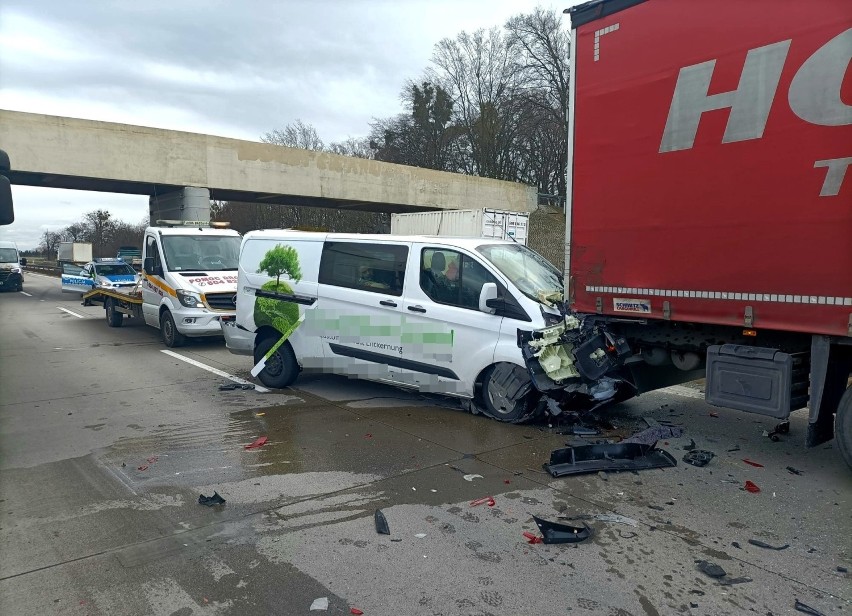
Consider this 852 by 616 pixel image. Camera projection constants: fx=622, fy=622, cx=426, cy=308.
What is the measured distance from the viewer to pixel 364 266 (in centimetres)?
773

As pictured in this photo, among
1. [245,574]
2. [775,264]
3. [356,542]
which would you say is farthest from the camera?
[775,264]

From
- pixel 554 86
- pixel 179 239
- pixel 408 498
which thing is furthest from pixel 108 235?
pixel 408 498

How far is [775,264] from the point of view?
4.91 m

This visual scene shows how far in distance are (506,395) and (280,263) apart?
381cm

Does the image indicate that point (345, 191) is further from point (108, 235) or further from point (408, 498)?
point (108, 235)

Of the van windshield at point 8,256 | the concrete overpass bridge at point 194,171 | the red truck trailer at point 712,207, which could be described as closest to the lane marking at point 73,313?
the concrete overpass bridge at point 194,171

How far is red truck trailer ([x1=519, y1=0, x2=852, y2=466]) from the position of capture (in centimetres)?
466

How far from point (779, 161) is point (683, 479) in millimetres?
Answer: 2651

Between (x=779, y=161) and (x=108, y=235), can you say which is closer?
(x=779, y=161)

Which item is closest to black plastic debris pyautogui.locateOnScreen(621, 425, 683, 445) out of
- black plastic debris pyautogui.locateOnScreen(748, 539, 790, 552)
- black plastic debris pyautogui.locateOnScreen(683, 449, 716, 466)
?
black plastic debris pyautogui.locateOnScreen(683, 449, 716, 466)

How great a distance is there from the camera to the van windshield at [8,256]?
3244cm

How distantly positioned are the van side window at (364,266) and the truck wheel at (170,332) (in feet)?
→ 18.9

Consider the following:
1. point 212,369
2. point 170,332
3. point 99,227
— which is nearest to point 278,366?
point 212,369

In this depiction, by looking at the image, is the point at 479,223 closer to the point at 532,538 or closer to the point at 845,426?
the point at 845,426
